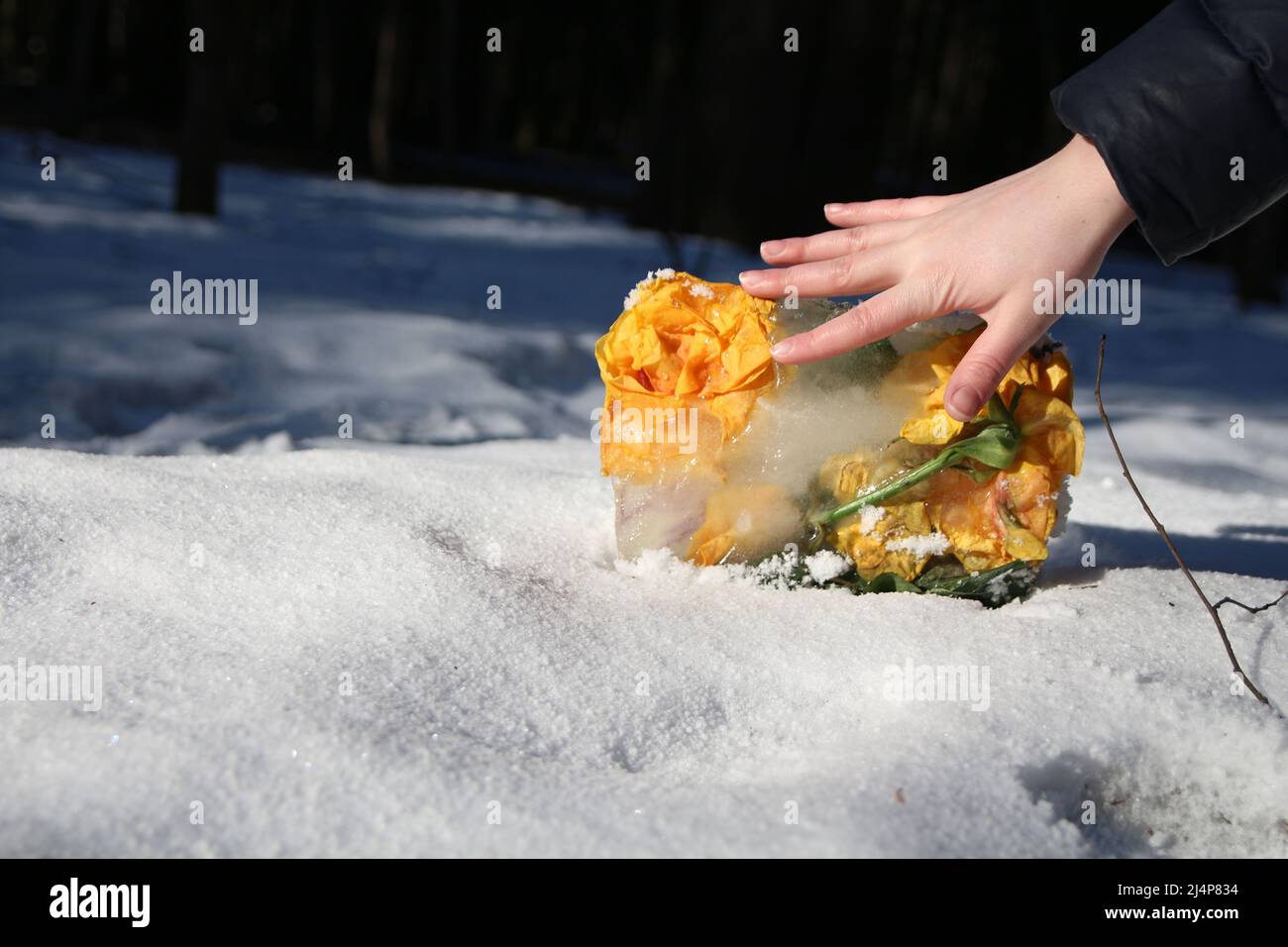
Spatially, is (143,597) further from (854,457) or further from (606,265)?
(606,265)

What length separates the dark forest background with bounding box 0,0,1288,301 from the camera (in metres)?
6.81

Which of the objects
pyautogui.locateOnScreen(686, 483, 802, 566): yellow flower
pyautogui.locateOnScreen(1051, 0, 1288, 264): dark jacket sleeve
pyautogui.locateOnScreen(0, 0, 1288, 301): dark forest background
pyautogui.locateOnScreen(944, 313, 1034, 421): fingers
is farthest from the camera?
pyautogui.locateOnScreen(0, 0, 1288, 301): dark forest background

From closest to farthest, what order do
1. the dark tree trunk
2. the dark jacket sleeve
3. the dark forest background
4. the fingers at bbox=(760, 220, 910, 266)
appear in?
the dark jacket sleeve
the fingers at bbox=(760, 220, 910, 266)
the dark tree trunk
the dark forest background

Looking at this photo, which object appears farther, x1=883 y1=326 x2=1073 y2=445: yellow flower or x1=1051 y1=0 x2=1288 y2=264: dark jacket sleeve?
x1=883 y1=326 x2=1073 y2=445: yellow flower

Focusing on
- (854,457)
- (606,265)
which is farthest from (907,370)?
(606,265)

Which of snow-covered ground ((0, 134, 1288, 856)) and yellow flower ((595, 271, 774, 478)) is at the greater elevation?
yellow flower ((595, 271, 774, 478))

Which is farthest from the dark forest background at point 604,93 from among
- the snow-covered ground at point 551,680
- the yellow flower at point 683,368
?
the yellow flower at point 683,368

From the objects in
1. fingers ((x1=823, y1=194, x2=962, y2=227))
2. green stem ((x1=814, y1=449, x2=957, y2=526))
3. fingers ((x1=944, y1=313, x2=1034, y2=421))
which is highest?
fingers ((x1=823, y1=194, x2=962, y2=227))

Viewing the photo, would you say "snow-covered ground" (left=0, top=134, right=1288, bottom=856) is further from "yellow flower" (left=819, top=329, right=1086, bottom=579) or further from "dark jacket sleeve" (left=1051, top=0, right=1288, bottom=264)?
"dark jacket sleeve" (left=1051, top=0, right=1288, bottom=264)

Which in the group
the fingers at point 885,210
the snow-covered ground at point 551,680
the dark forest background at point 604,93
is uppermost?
the dark forest background at point 604,93

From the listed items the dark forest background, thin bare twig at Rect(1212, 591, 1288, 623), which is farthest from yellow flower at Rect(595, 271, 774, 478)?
the dark forest background

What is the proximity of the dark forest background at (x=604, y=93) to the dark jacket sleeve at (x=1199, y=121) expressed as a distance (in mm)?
5290

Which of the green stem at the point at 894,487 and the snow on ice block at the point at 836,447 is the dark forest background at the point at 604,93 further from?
the green stem at the point at 894,487

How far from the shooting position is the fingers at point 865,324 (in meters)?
1.48
